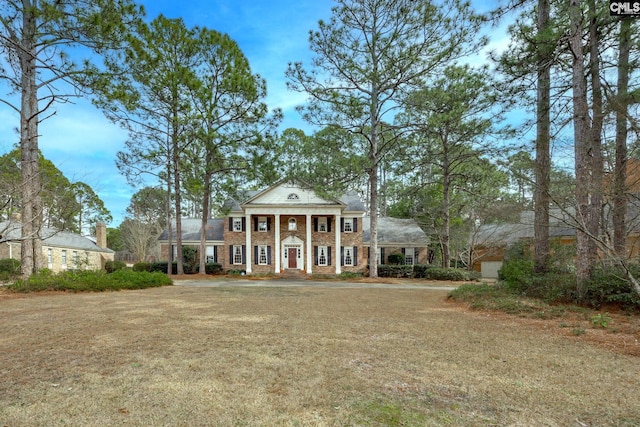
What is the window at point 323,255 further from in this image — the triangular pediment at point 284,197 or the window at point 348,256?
the triangular pediment at point 284,197

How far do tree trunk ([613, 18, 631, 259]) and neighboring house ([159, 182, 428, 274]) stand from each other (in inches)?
626

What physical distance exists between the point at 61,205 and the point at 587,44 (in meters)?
15.7

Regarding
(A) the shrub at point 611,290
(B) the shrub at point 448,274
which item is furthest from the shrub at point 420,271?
(A) the shrub at point 611,290

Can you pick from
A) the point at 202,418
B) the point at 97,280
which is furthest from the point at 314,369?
the point at 97,280

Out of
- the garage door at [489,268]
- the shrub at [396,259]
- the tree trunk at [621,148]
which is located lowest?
the garage door at [489,268]

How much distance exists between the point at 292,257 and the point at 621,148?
63.3ft

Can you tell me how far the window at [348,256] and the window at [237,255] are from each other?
23.8 ft

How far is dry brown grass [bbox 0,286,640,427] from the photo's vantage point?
8.50 ft

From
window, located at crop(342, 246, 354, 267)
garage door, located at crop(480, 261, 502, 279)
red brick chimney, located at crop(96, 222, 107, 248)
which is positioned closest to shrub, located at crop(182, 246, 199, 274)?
window, located at crop(342, 246, 354, 267)

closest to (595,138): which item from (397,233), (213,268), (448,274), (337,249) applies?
(448,274)

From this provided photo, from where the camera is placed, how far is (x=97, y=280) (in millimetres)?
11750

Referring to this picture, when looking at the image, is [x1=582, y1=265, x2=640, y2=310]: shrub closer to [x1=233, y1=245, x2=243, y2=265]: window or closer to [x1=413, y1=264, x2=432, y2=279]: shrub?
[x1=413, y1=264, x2=432, y2=279]: shrub

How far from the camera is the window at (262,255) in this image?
78.6 ft

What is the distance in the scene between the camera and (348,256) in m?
24.0
